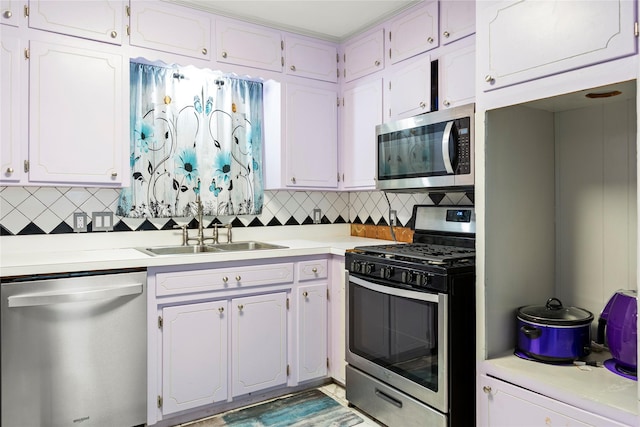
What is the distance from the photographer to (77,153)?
2.41 metres

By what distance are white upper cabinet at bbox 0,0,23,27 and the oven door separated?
221 centimetres

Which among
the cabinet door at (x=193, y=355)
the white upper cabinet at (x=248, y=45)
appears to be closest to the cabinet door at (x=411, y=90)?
the white upper cabinet at (x=248, y=45)

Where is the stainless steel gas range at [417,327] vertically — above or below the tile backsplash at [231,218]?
below

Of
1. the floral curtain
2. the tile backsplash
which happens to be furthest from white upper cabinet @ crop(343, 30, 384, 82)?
the tile backsplash

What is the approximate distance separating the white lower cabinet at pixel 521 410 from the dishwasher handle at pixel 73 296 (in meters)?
1.71

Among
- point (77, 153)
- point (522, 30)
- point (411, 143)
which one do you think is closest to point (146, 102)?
point (77, 153)

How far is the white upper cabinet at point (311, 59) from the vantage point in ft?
10.3

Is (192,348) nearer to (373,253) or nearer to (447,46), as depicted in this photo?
(373,253)

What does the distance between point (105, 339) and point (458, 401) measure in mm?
1700

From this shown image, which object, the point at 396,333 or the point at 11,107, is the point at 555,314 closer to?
the point at 396,333

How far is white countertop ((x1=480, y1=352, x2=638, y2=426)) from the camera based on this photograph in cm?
150

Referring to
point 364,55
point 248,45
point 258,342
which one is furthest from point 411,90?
point 258,342

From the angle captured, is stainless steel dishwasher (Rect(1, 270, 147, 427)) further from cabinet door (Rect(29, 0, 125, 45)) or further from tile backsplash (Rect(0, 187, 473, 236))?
cabinet door (Rect(29, 0, 125, 45))

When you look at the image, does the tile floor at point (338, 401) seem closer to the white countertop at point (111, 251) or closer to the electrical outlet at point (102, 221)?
the white countertop at point (111, 251)
